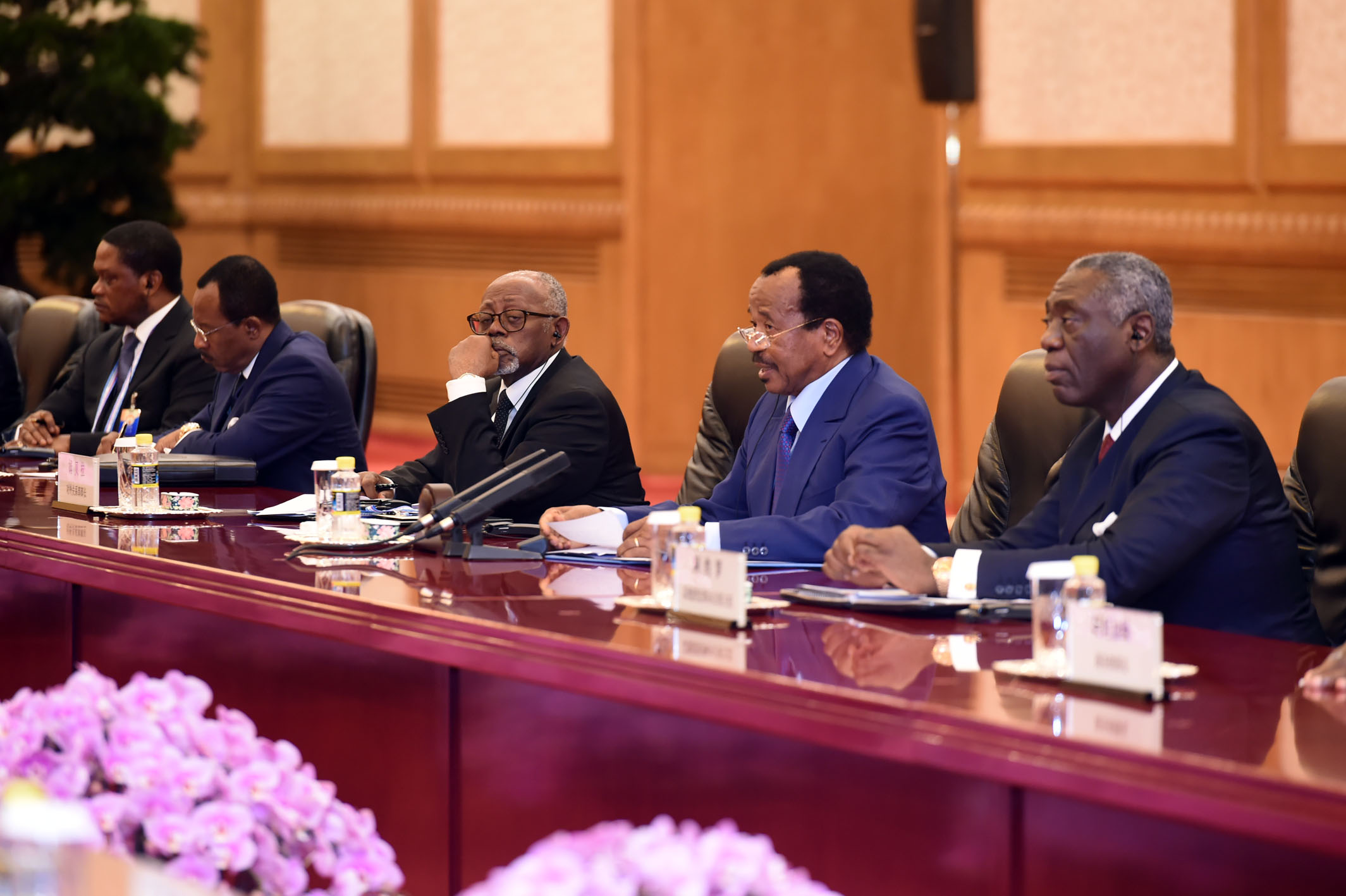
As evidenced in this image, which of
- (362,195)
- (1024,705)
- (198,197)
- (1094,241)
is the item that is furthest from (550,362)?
(198,197)

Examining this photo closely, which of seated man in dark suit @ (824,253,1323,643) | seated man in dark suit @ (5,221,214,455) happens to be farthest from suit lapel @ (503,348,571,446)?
seated man in dark suit @ (5,221,214,455)

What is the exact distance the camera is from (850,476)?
111 inches

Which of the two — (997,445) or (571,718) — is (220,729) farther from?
(997,445)

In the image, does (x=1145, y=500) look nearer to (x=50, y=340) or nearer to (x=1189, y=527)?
(x=1189, y=527)

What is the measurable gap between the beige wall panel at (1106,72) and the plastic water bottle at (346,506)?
4.14 meters

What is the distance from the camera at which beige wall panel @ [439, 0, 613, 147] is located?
7633mm

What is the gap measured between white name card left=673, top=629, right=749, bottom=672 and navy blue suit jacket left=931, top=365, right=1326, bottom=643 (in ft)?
1.46

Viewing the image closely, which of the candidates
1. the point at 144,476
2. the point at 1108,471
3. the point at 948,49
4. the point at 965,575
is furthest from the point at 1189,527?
the point at 948,49

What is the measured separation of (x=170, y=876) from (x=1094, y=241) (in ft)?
18.6

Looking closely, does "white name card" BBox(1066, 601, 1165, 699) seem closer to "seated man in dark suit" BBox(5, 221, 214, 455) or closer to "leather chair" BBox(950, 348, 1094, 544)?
"leather chair" BBox(950, 348, 1094, 544)

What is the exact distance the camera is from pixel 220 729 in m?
1.33

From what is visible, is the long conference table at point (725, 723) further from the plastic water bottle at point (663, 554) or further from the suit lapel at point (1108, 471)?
the suit lapel at point (1108, 471)

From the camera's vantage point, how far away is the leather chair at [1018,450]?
3092 millimetres

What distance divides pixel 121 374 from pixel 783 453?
2.37 meters
